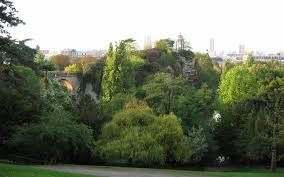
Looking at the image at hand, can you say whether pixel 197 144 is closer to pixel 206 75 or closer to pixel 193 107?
pixel 193 107

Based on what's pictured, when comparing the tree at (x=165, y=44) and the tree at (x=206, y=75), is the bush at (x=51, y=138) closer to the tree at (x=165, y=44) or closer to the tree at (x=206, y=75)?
the tree at (x=206, y=75)

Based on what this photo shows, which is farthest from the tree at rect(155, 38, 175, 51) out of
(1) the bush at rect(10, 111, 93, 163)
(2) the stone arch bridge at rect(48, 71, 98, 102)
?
(1) the bush at rect(10, 111, 93, 163)

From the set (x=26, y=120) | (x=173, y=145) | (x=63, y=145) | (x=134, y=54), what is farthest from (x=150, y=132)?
(x=134, y=54)

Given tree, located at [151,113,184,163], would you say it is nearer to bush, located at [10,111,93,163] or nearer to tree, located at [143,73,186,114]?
bush, located at [10,111,93,163]

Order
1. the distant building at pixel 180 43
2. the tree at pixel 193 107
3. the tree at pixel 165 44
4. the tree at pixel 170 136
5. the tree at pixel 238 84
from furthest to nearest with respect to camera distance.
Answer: the distant building at pixel 180 43 < the tree at pixel 165 44 < the tree at pixel 238 84 < the tree at pixel 193 107 < the tree at pixel 170 136

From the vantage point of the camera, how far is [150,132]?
36.2 m

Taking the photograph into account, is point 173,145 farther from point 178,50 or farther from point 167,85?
point 178,50

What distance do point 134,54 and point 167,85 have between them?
27.9m

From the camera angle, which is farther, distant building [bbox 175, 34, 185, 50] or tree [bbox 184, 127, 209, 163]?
distant building [bbox 175, 34, 185, 50]

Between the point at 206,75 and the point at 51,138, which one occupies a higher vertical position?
the point at 206,75

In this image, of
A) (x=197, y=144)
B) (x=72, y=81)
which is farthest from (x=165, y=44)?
(x=197, y=144)

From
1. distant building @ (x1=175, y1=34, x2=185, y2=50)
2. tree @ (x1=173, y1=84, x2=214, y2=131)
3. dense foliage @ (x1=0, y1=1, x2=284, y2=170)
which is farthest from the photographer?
distant building @ (x1=175, y1=34, x2=185, y2=50)

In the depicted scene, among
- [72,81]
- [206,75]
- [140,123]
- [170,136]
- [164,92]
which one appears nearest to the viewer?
[170,136]

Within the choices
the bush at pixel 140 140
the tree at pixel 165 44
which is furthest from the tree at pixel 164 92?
the tree at pixel 165 44
